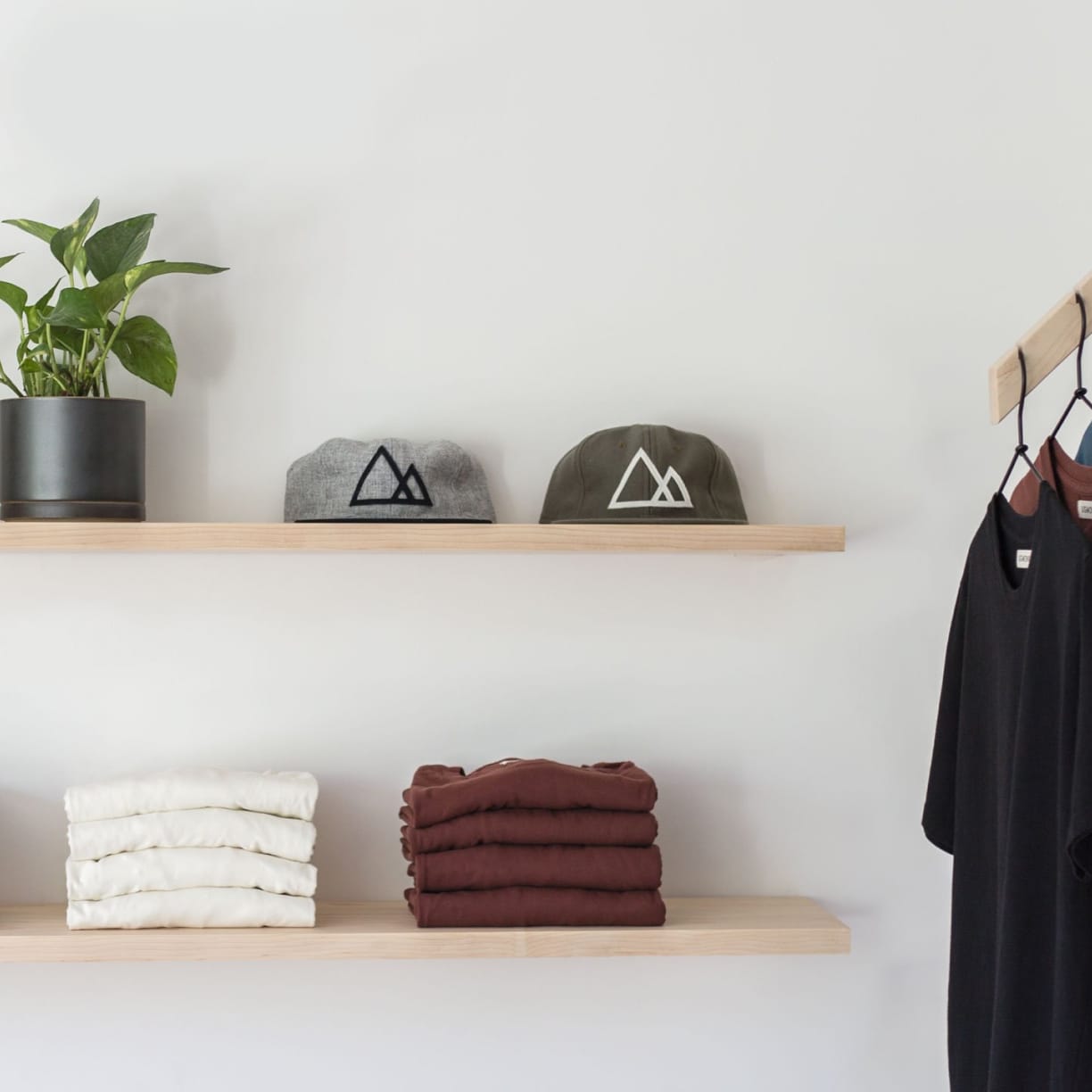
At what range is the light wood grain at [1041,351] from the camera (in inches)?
47.6

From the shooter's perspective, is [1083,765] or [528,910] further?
[528,910]

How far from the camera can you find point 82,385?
4.60ft

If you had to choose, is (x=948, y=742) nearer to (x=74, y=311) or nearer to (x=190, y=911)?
(x=190, y=911)

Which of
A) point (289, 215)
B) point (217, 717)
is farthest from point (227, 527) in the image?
point (289, 215)

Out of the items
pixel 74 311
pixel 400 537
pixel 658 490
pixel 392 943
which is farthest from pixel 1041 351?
pixel 74 311

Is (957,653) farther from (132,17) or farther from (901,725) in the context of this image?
(132,17)

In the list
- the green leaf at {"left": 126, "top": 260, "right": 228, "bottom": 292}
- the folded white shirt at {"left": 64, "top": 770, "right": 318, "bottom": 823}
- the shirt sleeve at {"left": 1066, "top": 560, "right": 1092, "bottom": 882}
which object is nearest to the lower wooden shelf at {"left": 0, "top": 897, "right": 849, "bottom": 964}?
the folded white shirt at {"left": 64, "top": 770, "right": 318, "bottom": 823}

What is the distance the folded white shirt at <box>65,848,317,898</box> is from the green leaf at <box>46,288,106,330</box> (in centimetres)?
59

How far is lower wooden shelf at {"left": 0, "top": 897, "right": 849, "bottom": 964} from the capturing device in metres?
1.31

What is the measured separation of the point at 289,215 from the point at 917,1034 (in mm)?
1328

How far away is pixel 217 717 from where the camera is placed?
153 centimetres

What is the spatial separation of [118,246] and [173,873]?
2.35 ft

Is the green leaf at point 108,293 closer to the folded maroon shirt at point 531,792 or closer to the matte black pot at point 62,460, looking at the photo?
the matte black pot at point 62,460

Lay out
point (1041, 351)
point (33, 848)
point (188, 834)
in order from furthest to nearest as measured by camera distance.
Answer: point (33, 848), point (188, 834), point (1041, 351)
